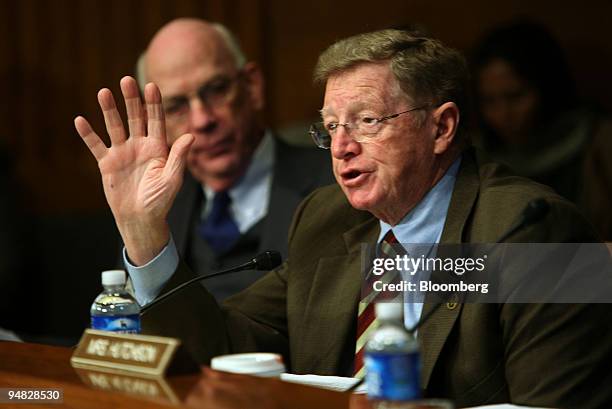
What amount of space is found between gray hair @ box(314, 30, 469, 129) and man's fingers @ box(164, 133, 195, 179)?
14.0 inches

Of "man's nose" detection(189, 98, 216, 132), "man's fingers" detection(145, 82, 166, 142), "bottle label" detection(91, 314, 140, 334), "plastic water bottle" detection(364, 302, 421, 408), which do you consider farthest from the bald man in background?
"plastic water bottle" detection(364, 302, 421, 408)

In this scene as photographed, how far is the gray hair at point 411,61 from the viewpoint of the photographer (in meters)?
2.38

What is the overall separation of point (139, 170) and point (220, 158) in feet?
4.12

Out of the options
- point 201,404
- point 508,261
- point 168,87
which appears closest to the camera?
point 201,404

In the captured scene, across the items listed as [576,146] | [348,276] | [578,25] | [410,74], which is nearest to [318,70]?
[410,74]

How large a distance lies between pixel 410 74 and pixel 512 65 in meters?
2.05

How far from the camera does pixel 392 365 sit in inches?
56.2

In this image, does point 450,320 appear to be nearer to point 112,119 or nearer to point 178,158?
point 178,158

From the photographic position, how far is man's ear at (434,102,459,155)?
2.43 metres

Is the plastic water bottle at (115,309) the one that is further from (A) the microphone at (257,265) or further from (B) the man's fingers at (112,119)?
(B) the man's fingers at (112,119)

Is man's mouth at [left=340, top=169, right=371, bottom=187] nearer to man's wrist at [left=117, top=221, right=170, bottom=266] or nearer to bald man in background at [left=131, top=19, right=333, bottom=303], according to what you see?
man's wrist at [left=117, top=221, right=170, bottom=266]

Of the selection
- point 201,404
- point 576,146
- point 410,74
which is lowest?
point 576,146

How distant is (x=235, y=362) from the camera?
6.07ft

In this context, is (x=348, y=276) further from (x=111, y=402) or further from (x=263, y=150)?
(x=263, y=150)
